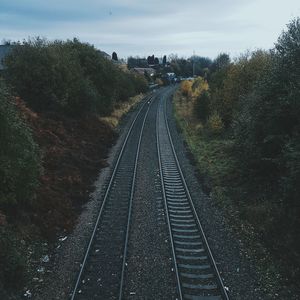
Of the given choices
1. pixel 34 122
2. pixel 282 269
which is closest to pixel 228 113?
pixel 34 122

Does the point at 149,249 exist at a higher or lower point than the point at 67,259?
higher

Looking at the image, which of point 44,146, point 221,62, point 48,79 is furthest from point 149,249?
point 221,62

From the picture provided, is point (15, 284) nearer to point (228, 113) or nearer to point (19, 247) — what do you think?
point (19, 247)

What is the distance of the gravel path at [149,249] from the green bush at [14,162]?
4259 mm

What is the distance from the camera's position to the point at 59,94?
98.3 ft

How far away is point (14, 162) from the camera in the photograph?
1352 centimetres

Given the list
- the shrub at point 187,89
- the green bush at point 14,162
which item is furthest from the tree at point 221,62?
the green bush at point 14,162

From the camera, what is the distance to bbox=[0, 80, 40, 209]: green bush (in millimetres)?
13297

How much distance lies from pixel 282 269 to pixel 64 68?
2448cm

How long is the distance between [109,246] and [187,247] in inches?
102

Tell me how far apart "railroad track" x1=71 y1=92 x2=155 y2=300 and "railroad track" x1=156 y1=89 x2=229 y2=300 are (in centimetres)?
164

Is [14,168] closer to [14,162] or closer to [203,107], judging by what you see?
[14,162]

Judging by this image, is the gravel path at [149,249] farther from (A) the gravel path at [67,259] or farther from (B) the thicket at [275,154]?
(B) the thicket at [275,154]

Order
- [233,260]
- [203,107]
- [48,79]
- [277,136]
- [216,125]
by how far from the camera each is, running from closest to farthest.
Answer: [233,260] < [277,136] < [48,79] < [216,125] < [203,107]
